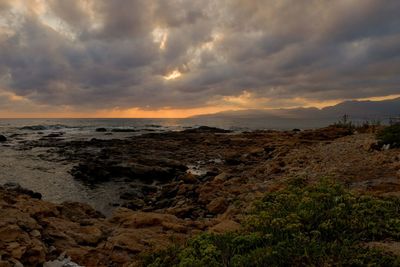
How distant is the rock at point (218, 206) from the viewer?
1145 centimetres

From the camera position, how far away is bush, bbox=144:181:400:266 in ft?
15.6

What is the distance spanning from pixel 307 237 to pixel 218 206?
6.28m

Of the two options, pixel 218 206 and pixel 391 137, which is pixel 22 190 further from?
pixel 391 137

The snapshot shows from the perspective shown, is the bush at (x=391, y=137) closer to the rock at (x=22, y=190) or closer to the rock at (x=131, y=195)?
the rock at (x=131, y=195)

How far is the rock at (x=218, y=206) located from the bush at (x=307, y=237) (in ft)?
12.6

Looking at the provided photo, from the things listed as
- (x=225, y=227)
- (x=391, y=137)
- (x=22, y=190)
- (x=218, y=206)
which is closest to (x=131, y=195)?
(x=22, y=190)

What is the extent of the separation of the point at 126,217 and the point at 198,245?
14.2ft

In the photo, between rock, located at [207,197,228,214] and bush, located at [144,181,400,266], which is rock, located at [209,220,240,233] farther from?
rock, located at [207,197,228,214]

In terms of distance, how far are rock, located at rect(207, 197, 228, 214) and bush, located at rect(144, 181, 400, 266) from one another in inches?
151

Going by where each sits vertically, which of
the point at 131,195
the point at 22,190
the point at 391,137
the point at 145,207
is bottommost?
the point at 131,195

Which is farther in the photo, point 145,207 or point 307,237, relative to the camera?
point 145,207

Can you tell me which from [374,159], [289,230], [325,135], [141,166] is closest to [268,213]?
[289,230]

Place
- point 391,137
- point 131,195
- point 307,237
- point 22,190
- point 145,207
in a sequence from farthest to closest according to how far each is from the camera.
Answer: point 131,195 → point 391,137 → point 22,190 → point 145,207 → point 307,237

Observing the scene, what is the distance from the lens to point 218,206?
38.0 ft
